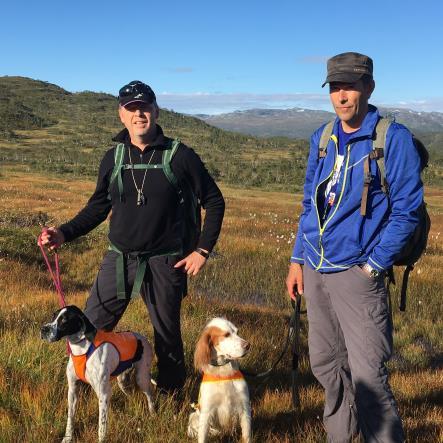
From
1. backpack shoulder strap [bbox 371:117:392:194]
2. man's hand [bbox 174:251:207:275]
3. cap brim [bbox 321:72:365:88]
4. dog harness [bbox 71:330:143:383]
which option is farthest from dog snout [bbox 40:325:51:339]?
cap brim [bbox 321:72:365:88]

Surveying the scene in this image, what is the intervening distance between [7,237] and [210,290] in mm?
5476

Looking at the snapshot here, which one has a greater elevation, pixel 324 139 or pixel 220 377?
pixel 324 139

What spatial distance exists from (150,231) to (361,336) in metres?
1.81

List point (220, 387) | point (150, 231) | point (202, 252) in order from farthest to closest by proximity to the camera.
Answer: point (202, 252) < point (150, 231) < point (220, 387)

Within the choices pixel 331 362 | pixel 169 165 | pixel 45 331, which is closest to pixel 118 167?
pixel 169 165

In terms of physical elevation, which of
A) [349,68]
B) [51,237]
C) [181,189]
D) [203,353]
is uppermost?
[349,68]

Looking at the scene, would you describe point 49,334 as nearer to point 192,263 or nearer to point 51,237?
point 51,237

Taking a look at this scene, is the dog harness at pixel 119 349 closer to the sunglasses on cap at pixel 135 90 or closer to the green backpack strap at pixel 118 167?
the green backpack strap at pixel 118 167

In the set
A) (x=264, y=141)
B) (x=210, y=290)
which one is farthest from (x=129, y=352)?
(x=264, y=141)

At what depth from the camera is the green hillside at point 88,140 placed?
7800 cm

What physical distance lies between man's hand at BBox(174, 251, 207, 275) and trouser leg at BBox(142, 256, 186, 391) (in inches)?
2.7

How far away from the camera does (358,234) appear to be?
3.14 meters

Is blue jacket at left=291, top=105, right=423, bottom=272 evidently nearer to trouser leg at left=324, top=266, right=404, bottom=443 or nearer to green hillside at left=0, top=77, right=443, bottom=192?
trouser leg at left=324, top=266, right=404, bottom=443

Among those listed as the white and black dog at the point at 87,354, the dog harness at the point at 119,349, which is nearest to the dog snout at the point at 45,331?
the white and black dog at the point at 87,354
